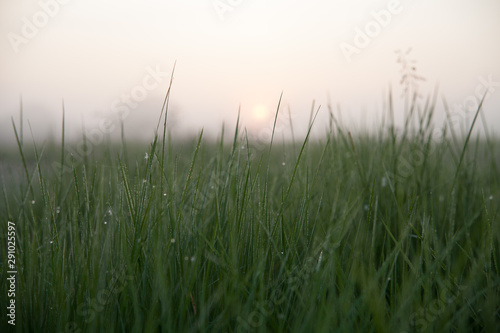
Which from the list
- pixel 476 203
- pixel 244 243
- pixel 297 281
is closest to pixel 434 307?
pixel 297 281

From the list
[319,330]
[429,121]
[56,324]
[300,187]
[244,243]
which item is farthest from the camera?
[429,121]

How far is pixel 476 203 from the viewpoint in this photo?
5.60ft

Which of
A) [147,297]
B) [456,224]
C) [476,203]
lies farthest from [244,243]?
[476,203]

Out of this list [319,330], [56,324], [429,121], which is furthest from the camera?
[429,121]

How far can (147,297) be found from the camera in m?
1.11

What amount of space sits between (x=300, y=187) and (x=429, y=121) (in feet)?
2.50

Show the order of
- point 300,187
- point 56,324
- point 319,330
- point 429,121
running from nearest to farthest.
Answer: point 319,330, point 56,324, point 300,187, point 429,121

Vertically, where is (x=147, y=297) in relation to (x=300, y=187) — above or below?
below

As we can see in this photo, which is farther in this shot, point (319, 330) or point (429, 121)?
point (429, 121)

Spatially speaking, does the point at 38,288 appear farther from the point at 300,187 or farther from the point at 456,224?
the point at 456,224

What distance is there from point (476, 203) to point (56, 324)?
169cm

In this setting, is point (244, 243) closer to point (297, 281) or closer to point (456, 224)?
point (297, 281)


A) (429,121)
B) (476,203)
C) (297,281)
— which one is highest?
(429,121)

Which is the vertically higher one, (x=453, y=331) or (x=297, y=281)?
(x=297, y=281)
